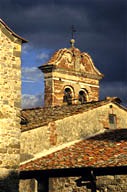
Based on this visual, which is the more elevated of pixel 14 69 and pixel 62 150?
pixel 14 69

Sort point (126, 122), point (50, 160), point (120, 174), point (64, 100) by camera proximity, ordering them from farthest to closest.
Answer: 1. point (64, 100)
2. point (126, 122)
3. point (50, 160)
4. point (120, 174)

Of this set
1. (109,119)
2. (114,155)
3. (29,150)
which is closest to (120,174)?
(114,155)

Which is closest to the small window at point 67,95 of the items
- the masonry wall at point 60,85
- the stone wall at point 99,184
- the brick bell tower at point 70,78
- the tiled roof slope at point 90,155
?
the brick bell tower at point 70,78

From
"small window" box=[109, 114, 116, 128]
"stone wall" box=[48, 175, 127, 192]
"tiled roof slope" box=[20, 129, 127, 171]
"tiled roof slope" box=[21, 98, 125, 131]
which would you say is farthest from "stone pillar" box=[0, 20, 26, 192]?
"small window" box=[109, 114, 116, 128]

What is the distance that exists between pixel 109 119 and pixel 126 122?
4.85ft

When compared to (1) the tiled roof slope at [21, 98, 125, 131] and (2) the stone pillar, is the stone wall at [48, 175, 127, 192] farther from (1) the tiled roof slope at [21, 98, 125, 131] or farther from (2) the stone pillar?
(2) the stone pillar

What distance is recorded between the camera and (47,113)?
1997 centimetres

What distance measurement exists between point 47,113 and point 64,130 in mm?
1567

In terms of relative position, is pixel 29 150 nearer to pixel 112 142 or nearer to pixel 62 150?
pixel 62 150

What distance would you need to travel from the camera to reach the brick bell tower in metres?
22.8

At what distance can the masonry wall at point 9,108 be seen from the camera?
13727 millimetres

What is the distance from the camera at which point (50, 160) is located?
1723cm

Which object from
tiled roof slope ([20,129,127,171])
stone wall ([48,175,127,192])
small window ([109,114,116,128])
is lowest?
stone wall ([48,175,127,192])

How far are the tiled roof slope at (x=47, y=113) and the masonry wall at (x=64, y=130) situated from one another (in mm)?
136
